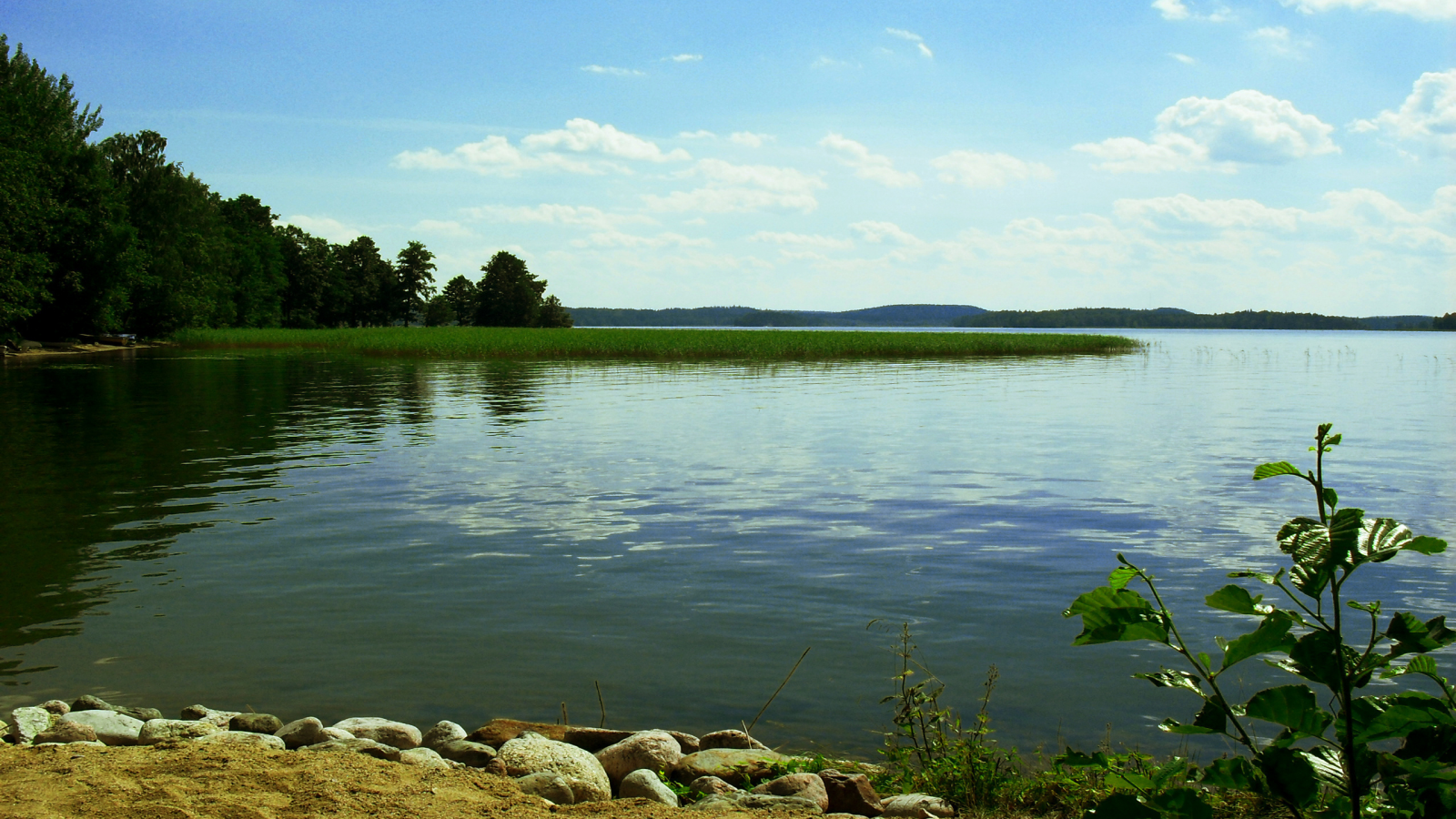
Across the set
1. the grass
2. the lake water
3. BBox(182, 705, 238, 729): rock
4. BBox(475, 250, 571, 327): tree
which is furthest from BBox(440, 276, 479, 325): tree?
BBox(182, 705, 238, 729): rock

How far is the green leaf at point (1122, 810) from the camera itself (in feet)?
6.13

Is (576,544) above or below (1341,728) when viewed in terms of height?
below

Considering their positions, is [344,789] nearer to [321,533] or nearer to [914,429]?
[321,533]

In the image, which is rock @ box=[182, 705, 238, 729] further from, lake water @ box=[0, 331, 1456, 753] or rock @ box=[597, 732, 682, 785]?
rock @ box=[597, 732, 682, 785]

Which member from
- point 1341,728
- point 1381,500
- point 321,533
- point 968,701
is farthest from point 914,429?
point 1341,728

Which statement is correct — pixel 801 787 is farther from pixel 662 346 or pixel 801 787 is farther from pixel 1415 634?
pixel 662 346

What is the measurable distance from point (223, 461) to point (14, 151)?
41428mm

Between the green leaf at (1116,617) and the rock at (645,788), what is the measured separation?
3109 millimetres

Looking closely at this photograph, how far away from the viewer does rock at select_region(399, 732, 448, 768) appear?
4.79 metres

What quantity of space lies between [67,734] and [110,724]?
0.64 ft

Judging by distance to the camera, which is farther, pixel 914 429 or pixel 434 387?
pixel 434 387

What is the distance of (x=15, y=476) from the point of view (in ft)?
44.9

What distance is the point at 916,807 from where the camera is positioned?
433 centimetres

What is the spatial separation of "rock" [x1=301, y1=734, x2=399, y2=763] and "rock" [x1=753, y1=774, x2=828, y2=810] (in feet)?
6.29
